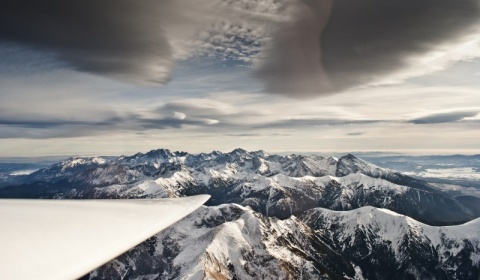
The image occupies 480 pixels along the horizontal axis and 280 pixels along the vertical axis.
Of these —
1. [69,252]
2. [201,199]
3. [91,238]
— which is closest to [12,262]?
[69,252]

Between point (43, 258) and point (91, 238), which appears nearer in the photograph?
point (43, 258)

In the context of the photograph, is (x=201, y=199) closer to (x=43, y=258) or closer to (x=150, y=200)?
(x=150, y=200)

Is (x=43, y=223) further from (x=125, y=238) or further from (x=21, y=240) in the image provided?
(x=125, y=238)

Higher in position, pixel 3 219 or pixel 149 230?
pixel 3 219

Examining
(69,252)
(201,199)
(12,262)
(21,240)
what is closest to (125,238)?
(69,252)

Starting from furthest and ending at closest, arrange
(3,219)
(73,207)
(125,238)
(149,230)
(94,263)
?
(73,207), (149,230), (125,238), (3,219), (94,263)

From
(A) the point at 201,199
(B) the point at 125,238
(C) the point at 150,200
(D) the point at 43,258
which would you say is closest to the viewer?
(D) the point at 43,258
